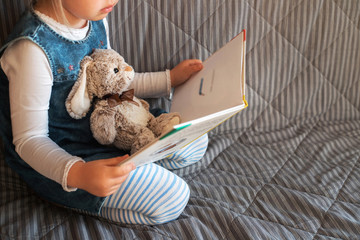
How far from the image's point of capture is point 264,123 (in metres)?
1.16

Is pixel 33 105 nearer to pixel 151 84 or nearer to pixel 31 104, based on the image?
pixel 31 104

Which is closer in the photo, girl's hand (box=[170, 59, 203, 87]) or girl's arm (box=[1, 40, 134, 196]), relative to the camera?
girl's arm (box=[1, 40, 134, 196])

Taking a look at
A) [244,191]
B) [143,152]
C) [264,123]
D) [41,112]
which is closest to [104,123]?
[41,112]

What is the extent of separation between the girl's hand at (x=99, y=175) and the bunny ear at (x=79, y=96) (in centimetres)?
15

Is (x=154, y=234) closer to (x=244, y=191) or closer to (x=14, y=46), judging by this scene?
(x=244, y=191)

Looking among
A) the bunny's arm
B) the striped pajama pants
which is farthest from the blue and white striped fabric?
the bunny's arm

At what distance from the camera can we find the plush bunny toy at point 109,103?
77 centimetres

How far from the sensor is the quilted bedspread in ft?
2.52

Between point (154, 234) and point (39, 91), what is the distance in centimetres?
38

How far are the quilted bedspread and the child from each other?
0.05 m

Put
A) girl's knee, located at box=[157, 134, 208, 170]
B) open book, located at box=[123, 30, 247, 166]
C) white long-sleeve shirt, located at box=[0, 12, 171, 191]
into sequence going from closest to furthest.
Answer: open book, located at box=[123, 30, 247, 166] → white long-sleeve shirt, located at box=[0, 12, 171, 191] → girl's knee, located at box=[157, 134, 208, 170]

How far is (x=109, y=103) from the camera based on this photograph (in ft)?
2.59

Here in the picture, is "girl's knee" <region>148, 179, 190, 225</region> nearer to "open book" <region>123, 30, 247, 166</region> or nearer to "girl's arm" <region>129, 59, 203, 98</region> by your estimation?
"open book" <region>123, 30, 247, 166</region>

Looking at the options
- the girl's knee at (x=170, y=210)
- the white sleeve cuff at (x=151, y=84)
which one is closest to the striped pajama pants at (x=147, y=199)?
the girl's knee at (x=170, y=210)
